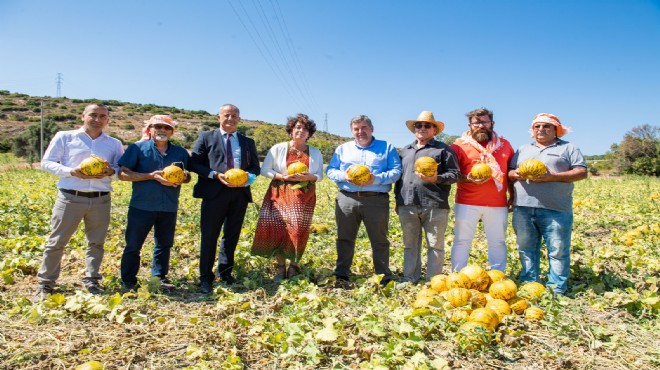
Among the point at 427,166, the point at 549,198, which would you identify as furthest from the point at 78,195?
the point at 549,198

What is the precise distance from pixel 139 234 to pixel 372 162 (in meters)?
2.94

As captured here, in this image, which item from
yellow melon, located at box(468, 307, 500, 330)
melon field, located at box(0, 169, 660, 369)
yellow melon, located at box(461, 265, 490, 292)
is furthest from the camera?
yellow melon, located at box(461, 265, 490, 292)

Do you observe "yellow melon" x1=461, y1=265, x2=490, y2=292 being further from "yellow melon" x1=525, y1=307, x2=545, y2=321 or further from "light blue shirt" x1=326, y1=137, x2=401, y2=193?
"light blue shirt" x1=326, y1=137, x2=401, y2=193

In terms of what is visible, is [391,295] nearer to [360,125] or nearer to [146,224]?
[360,125]

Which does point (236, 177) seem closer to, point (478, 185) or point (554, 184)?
point (478, 185)

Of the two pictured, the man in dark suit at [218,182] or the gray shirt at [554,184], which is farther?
the man in dark suit at [218,182]

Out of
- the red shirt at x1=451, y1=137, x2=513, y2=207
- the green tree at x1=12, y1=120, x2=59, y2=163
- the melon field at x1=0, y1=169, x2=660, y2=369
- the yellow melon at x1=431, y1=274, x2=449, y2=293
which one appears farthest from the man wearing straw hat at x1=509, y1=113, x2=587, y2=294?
the green tree at x1=12, y1=120, x2=59, y2=163

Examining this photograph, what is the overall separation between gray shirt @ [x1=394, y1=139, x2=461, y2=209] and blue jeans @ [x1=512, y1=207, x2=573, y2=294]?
3.14ft

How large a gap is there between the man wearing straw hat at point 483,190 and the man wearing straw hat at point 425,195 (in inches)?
7.7

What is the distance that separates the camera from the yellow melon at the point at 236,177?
5082mm

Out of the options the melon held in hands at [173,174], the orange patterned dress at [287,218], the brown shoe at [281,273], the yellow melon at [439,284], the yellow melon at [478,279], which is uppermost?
the melon held in hands at [173,174]

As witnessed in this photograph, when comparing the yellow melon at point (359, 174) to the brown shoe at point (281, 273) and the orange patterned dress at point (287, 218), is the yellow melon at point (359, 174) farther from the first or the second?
the brown shoe at point (281, 273)

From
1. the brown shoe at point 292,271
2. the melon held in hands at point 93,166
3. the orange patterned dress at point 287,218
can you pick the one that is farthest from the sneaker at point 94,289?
the brown shoe at point 292,271

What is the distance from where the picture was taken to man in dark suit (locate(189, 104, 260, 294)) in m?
5.29
